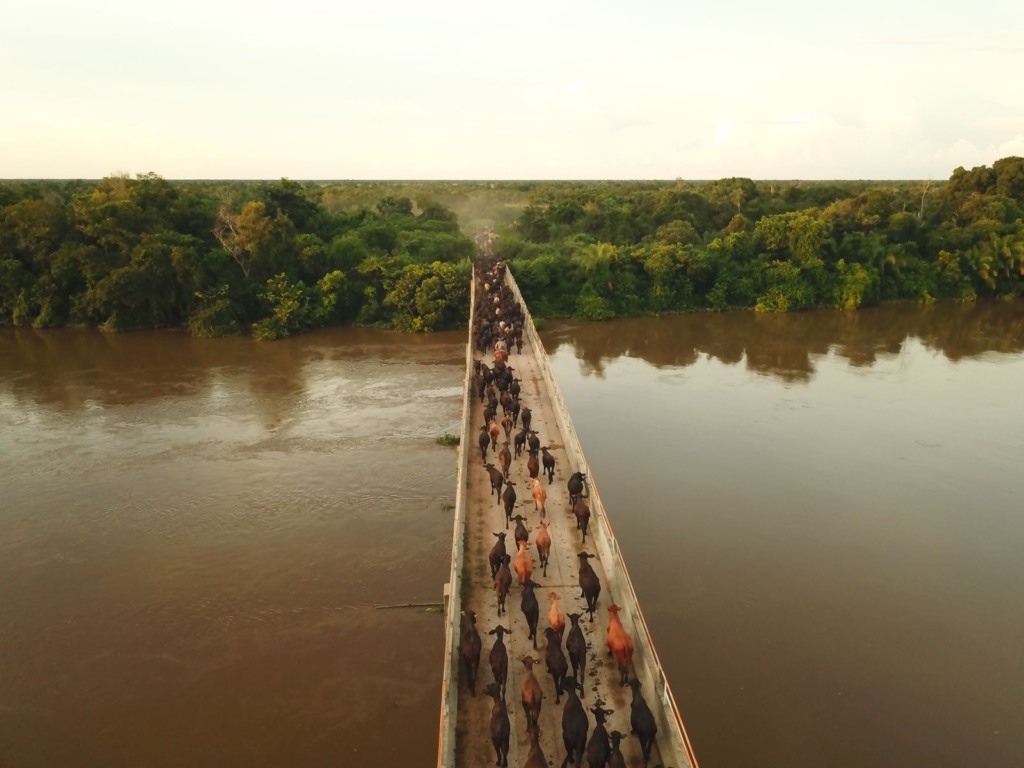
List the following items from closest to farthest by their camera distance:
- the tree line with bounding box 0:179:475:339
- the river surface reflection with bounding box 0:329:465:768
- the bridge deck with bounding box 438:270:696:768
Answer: the bridge deck with bounding box 438:270:696:768
the river surface reflection with bounding box 0:329:465:768
the tree line with bounding box 0:179:475:339

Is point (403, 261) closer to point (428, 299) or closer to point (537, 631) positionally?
point (428, 299)

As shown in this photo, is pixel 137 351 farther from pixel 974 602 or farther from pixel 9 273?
pixel 974 602

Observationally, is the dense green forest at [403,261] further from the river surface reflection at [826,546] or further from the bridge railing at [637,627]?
the bridge railing at [637,627]

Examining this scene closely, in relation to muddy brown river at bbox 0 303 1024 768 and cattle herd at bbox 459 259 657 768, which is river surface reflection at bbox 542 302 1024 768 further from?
cattle herd at bbox 459 259 657 768

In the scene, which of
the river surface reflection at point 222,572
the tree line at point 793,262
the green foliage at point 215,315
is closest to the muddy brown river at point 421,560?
the river surface reflection at point 222,572

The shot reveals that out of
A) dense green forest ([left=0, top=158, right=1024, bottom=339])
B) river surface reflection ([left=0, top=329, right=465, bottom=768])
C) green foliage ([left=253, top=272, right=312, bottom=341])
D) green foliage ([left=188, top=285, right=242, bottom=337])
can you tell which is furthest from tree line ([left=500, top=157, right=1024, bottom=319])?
river surface reflection ([left=0, top=329, right=465, bottom=768])
